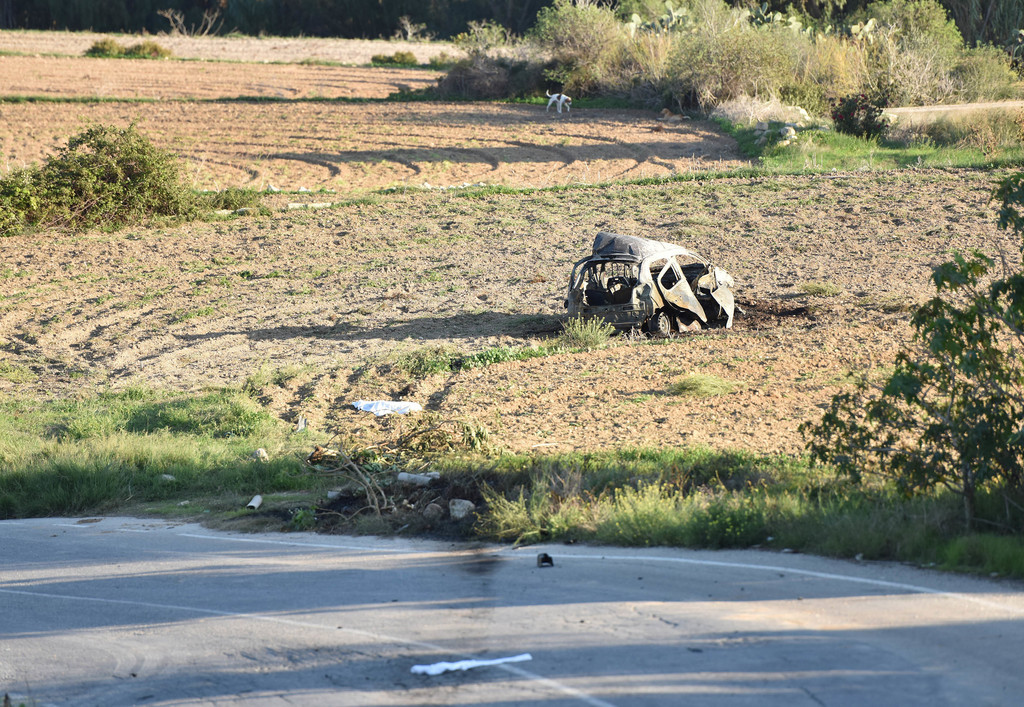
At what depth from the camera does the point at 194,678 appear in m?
6.51

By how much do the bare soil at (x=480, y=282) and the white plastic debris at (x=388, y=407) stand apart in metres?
0.19

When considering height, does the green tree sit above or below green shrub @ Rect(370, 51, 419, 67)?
below

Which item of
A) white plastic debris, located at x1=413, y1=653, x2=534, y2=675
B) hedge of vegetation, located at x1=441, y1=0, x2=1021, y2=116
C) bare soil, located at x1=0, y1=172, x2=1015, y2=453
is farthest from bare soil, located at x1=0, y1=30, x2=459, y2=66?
white plastic debris, located at x1=413, y1=653, x2=534, y2=675

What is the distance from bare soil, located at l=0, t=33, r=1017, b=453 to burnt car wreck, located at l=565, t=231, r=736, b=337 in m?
0.65

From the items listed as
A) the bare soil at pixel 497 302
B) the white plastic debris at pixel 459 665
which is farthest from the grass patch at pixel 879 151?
the white plastic debris at pixel 459 665

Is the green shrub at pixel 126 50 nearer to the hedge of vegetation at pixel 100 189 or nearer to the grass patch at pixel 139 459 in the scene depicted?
the hedge of vegetation at pixel 100 189

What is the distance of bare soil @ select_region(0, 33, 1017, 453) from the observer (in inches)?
527

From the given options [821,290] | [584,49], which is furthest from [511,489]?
[584,49]

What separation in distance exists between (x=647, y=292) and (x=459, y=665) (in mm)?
10400

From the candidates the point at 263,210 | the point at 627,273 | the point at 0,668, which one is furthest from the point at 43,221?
the point at 0,668

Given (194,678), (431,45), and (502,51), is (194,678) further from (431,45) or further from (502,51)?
(431,45)

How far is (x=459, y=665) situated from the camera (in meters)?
6.25

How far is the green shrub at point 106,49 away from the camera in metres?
54.7

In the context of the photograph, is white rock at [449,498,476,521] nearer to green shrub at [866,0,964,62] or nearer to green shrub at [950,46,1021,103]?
green shrub at [950,46,1021,103]
